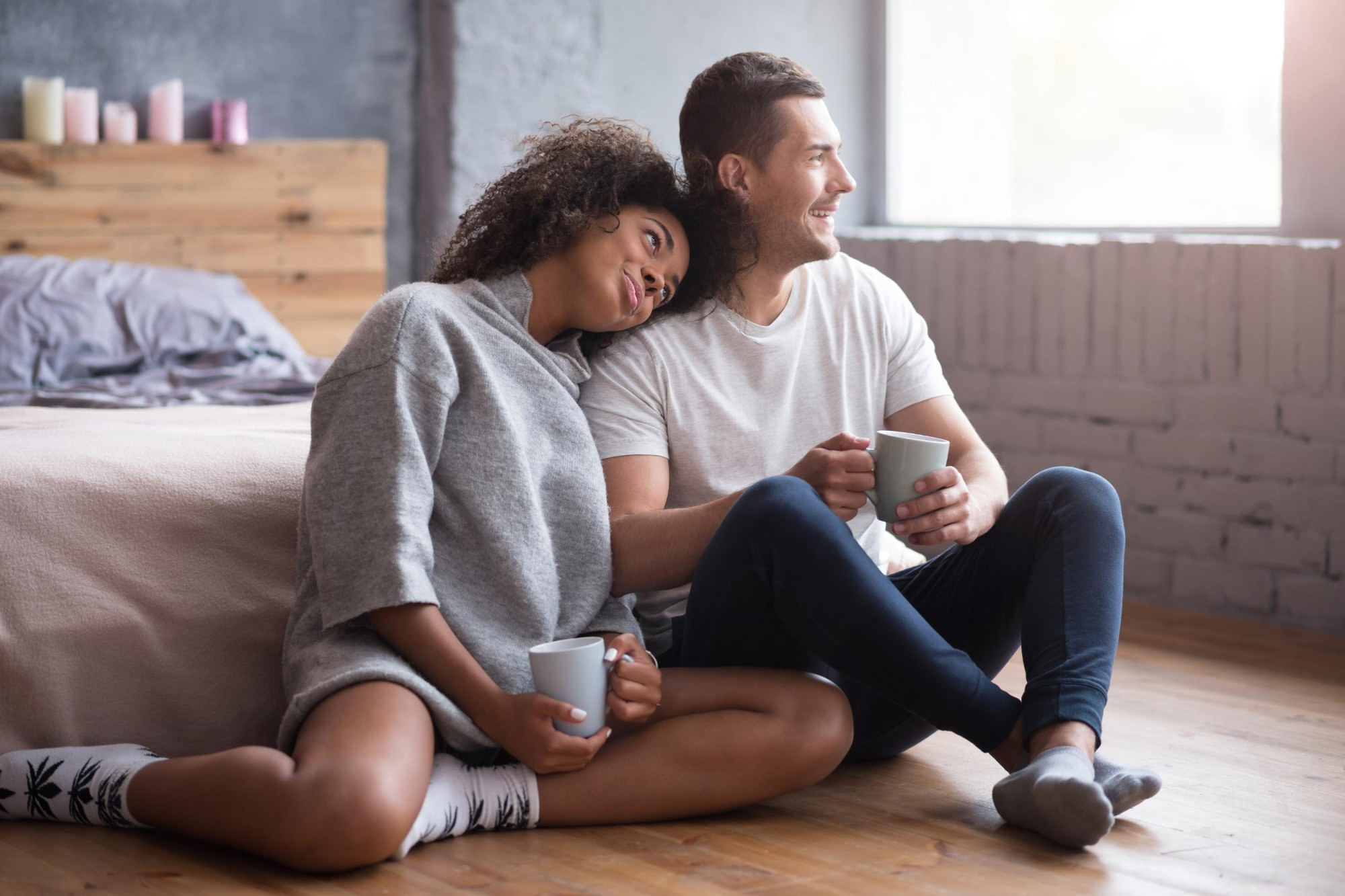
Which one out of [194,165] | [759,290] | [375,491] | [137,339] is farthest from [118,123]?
[375,491]

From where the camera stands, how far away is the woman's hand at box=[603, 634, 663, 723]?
1544mm

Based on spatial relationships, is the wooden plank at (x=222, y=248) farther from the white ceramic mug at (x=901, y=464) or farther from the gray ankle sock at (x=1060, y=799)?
the gray ankle sock at (x=1060, y=799)

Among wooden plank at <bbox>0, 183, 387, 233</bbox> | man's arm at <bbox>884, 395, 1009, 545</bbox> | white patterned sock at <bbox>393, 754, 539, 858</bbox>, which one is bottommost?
white patterned sock at <bbox>393, 754, 539, 858</bbox>

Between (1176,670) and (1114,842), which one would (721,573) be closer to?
(1114,842)

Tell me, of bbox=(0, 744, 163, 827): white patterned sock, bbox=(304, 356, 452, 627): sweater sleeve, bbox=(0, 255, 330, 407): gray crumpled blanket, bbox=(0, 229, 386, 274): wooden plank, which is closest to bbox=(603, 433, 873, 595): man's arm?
bbox=(304, 356, 452, 627): sweater sleeve

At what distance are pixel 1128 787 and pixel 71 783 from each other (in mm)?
1195

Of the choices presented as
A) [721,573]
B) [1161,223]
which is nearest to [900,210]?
[1161,223]

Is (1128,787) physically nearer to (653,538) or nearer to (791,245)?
(653,538)

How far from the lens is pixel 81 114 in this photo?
3.41 metres

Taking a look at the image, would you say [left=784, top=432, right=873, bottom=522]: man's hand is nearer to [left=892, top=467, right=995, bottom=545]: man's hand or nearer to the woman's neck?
A: [left=892, top=467, right=995, bottom=545]: man's hand

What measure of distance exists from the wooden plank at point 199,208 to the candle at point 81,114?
0.41ft

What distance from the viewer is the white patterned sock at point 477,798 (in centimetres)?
158

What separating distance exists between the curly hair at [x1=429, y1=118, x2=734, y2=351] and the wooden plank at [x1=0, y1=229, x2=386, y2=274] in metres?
1.93

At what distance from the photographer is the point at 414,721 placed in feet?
4.97
